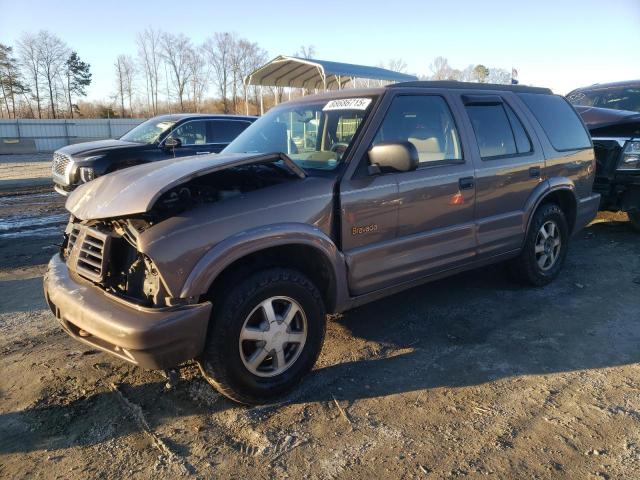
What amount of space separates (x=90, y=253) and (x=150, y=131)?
7.02 m

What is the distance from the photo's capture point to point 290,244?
2973 millimetres

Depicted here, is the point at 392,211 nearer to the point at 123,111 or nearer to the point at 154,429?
the point at 154,429

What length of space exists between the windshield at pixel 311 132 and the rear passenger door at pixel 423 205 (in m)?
0.23

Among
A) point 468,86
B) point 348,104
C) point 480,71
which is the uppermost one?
point 480,71

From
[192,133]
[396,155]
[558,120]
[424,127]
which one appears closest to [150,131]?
[192,133]

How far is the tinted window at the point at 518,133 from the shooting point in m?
4.46

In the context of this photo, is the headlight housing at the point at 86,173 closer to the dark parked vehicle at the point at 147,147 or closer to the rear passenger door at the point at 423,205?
the dark parked vehicle at the point at 147,147

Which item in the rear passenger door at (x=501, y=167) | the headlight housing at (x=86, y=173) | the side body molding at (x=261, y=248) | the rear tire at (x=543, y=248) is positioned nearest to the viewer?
the side body molding at (x=261, y=248)

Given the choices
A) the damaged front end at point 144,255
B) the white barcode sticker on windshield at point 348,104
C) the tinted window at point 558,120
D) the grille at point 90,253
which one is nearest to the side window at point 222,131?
the white barcode sticker on windshield at point 348,104

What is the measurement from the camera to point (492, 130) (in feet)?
14.0

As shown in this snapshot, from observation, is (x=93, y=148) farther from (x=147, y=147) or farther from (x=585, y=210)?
(x=585, y=210)

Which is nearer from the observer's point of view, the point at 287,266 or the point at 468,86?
the point at 287,266

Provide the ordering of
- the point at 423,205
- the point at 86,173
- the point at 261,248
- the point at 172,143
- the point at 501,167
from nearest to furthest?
the point at 261,248 < the point at 423,205 < the point at 501,167 < the point at 172,143 < the point at 86,173

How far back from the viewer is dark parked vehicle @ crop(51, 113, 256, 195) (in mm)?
8102
